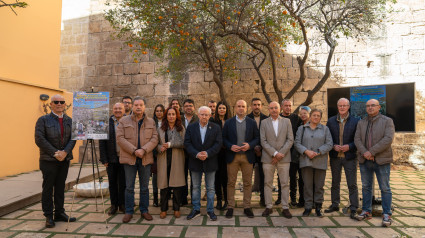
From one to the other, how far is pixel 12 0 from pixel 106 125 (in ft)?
17.5

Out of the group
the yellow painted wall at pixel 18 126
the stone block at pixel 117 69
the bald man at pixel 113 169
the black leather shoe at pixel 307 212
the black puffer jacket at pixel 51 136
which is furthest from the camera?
the stone block at pixel 117 69

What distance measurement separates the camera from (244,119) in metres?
4.07

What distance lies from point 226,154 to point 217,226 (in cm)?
104

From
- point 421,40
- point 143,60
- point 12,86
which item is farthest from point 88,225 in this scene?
point 421,40

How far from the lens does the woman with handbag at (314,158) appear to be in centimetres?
392

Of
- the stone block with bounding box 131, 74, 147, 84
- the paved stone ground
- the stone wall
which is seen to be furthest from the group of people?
the stone block with bounding box 131, 74, 147, 84

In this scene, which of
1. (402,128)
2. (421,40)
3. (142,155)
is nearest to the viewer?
(142,155)

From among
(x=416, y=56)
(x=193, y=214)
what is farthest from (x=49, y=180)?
(x=416, y=56)

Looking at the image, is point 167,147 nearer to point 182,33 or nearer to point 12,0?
point 182,33

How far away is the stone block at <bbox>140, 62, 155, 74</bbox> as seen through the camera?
9547 mm

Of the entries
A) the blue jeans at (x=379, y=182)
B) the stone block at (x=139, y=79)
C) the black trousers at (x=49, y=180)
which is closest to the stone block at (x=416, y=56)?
the blue jeans at (x=379, y=182)

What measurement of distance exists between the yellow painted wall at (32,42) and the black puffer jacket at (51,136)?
4100mm

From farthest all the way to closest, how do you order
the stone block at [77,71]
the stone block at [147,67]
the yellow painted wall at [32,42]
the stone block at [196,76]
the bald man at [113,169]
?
1. the stone block at [77,71]
2. the stone block at [147,67]
3. the stone block at [196,76]
4. the yellow painted wall at [32,42]
5. the bald man at [113,169]

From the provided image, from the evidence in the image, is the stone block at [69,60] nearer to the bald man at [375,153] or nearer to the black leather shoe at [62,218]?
the black leather shoe at [62,218]
